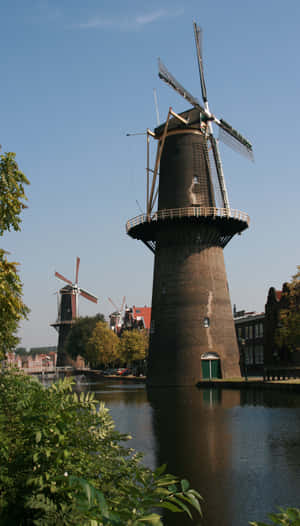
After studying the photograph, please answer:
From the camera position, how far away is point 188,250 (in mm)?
34500

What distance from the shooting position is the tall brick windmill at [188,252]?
33.3 meters

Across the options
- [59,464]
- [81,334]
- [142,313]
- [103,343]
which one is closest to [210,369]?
[59,464]

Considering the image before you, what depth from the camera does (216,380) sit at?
31.8m

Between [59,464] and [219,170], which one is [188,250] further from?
[59,464]

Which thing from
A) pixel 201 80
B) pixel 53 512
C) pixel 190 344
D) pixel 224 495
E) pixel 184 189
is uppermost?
pixel 201 80

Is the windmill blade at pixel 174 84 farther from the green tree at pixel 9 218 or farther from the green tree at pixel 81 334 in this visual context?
the green tree at pixel 81 334

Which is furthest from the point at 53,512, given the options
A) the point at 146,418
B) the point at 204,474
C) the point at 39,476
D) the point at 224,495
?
the point at 146,418

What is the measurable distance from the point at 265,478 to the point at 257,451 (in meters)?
2.48

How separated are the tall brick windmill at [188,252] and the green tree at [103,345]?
33.2 m

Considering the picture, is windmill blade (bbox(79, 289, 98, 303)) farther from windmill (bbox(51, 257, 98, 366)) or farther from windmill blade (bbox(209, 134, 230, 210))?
windmill blade (bbox(209, 134, 230, 210))

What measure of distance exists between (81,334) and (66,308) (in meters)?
17.9

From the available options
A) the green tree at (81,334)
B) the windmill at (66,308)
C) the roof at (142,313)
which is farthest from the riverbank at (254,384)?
the windmill at (66,308)

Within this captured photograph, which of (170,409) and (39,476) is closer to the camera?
(39,476)

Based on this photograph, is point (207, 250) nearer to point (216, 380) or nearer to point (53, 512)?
point (216, 380)
